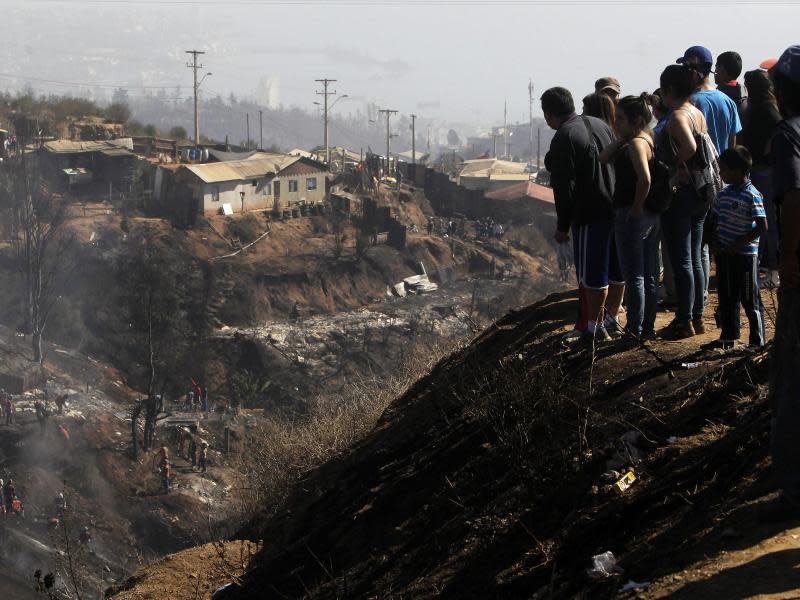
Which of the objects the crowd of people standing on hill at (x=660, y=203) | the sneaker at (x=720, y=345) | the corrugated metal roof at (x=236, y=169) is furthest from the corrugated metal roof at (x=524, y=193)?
the sneaker at (x=720, y=345)

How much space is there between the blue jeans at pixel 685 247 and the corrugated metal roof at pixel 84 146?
51.4 metres

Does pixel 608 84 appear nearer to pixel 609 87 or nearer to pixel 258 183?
pixel 609 87

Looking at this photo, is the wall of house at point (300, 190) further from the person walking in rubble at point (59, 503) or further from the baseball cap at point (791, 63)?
the baseball cap at point (791, 63)

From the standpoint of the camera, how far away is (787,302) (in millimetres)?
3617

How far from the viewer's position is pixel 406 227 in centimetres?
5162

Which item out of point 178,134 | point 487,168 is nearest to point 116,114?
point 178,134

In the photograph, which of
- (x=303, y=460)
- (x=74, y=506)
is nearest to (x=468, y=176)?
(x=74, y=506)

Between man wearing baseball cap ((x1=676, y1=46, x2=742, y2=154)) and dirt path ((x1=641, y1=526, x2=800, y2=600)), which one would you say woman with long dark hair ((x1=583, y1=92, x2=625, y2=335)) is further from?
dirt path ((x1=641, y1=526, x2=800, y2=600))

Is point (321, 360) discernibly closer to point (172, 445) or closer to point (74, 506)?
point (172, 445)

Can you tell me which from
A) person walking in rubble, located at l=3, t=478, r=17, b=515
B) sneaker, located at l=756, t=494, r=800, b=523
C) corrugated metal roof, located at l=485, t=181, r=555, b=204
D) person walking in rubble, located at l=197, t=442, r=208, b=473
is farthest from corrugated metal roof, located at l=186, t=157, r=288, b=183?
sneaker, located at l=756, t=494, r=800, b=523

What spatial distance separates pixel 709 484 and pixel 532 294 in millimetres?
41073

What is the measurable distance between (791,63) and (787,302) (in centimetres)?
84

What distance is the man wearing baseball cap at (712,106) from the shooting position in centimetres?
674

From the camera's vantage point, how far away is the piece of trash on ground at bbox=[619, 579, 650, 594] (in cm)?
334
